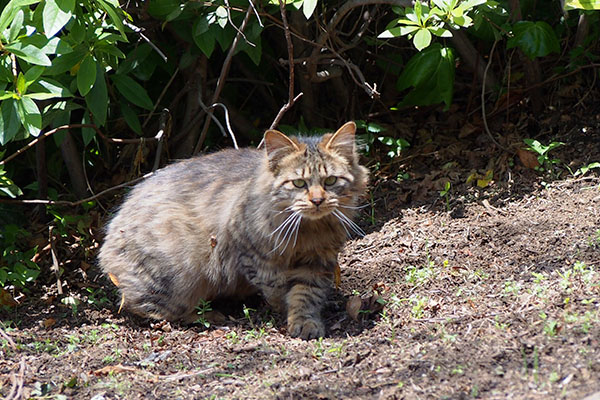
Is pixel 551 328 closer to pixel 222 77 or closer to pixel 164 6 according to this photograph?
pixel 222 77

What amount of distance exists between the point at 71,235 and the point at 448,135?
3.10 metres

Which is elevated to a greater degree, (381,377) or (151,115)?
(151,115)

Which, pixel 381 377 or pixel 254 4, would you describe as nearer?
pixel 381 377

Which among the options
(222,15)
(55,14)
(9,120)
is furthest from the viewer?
(222,15)

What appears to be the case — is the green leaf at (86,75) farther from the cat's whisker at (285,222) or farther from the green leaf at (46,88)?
the cat's whisker at (285,222)

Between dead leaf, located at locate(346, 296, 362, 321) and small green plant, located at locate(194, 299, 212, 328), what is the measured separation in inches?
33.8

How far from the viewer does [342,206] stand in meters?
4.41

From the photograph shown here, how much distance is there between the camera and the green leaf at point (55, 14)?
12.6 ft

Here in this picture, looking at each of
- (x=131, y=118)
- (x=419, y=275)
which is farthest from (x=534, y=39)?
(x=131, y=118)

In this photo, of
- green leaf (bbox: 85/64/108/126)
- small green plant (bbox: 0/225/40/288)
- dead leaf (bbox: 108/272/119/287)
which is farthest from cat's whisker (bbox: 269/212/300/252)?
small green plant (bbox: 0/225/40/288)

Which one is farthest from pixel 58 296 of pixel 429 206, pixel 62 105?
pixel 429 206

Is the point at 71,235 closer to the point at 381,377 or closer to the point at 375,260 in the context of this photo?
the point at 375,260

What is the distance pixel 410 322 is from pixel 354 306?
468mm

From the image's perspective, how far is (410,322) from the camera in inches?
159
